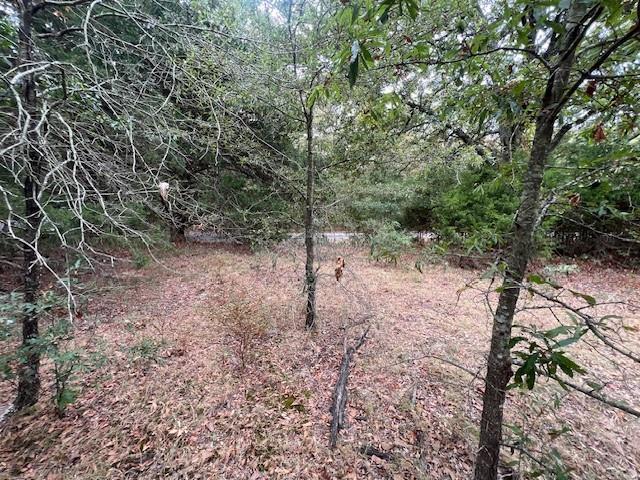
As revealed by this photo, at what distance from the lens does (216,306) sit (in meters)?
4.38

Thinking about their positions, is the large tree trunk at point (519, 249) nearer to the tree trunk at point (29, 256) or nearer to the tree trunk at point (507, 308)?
the tree trunk at point (507, 308)

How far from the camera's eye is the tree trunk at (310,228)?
3.18m

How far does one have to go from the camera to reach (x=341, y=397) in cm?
249

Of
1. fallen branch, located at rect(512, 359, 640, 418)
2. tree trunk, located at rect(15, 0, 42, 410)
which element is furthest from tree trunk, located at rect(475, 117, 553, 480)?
tree trunk, located at rect(15, 0, 42, 410)

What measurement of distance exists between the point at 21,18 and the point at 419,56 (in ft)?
8.95

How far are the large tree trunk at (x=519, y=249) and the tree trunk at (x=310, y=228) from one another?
2321 mm

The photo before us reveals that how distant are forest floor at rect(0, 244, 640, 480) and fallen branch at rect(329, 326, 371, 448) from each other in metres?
0.07

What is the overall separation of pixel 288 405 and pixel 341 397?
1.62 ft

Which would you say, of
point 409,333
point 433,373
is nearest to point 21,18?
point 433,373

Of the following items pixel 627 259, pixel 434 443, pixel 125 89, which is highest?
pixel 125 89

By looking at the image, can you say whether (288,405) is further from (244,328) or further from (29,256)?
(29,256)

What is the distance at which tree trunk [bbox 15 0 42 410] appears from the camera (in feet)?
6.04

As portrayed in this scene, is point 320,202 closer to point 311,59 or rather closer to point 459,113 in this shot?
point 311,59

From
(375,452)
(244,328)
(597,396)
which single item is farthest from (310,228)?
(597,396)
